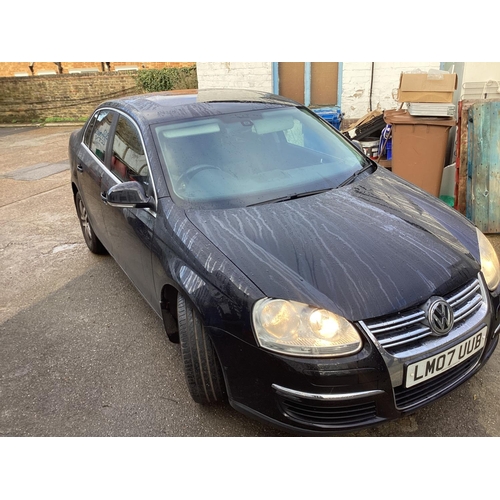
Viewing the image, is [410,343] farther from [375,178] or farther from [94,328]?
[94,328]

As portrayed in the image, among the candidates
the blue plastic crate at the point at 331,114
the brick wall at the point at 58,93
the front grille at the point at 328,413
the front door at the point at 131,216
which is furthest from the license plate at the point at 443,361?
the brick wall at the point at 58,93

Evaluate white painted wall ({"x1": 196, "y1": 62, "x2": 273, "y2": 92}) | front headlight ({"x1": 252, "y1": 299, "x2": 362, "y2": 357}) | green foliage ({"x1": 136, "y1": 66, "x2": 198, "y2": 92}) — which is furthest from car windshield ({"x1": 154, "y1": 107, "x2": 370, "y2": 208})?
green foliage ({"x1": 136, "y1": 66, "x2": 198, "y2": 92})

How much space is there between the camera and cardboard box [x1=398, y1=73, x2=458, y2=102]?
15.9 feet

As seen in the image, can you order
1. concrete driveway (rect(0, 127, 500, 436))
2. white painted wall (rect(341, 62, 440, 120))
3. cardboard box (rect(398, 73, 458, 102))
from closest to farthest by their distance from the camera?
1. concrete driveway (rect(0, 127, 500, 436))
2. cardboard box (rect(398, 73, 458, 102))
3. white painted wall (rect(341, 62, 440, 120))

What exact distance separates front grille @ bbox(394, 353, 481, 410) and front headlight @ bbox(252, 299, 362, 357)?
32 cm

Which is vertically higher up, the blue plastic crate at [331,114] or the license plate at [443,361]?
the license plate at [443,361]

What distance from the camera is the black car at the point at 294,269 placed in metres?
1.86

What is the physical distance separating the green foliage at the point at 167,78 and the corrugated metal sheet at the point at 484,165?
12380 mm

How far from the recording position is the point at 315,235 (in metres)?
2.24

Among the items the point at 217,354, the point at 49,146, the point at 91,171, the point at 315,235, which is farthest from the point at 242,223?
the point at 49,146

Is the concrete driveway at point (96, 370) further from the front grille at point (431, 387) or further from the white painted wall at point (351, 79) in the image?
the white painted wall at point (351, 79)

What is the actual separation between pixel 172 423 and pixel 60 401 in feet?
2.37

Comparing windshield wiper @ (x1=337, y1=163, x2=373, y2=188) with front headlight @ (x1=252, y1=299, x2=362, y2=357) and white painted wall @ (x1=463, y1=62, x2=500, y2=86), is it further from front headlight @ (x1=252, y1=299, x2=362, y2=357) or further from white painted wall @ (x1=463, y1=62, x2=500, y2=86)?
white painted wall @ (x1=463, y1=62, x2=500, y2=86)

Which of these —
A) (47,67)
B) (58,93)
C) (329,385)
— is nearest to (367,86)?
(329,385)
